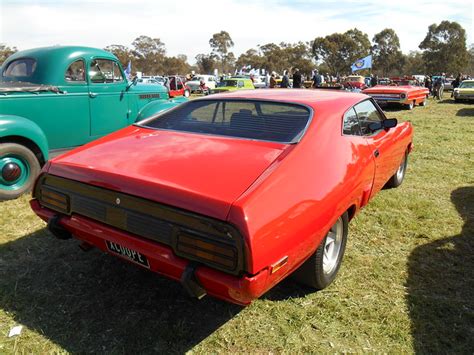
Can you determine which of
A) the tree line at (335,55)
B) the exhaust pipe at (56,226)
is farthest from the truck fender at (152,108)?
the tree line at (335,55)

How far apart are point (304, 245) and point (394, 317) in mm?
948

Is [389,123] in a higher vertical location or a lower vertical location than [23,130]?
higher

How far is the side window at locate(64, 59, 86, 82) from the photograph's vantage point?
538 cm

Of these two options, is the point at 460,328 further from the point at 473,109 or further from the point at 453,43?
the point at 453,43

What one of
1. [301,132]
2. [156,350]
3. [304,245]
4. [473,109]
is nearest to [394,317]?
[304,245]

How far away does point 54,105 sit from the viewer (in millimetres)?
5105

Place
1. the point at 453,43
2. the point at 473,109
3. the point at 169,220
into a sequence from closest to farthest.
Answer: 1. the point at 169,220
2. the point at 473,109
3. the point at 453,43

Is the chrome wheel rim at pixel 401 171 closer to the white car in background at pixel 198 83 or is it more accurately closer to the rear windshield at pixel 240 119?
the rear windshield at pixel 240 119

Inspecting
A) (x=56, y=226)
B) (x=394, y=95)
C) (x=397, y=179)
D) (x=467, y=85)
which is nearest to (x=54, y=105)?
(x=56, y=226)

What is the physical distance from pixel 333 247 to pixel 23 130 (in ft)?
12.6

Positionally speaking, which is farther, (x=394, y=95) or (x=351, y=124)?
(x=394, y=95)

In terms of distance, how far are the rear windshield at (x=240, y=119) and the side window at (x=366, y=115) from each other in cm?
82

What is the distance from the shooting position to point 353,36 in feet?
219

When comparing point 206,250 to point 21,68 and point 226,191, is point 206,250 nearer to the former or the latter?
point 226,191
